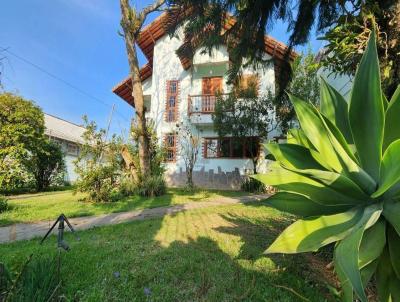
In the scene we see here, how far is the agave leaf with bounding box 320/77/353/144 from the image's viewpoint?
1.91m

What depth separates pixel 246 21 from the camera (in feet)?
16.2

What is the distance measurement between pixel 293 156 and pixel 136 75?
411 inches

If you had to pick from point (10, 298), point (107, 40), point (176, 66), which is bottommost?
point (10, 298)

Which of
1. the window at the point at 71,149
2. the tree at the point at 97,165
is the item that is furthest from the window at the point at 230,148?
the window at the point at 71,149

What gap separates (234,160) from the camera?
53.4ft

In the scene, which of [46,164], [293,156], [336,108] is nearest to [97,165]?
[46,164]

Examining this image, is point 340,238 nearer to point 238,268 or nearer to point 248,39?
point 238,268

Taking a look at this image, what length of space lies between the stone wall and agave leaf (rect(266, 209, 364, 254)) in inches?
563

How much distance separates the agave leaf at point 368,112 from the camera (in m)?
1.65

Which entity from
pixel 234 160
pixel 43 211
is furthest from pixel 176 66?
pixel 43 211

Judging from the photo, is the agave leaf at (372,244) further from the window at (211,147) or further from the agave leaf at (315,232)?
the window at (211,147)

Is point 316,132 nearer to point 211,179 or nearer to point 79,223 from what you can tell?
point 79,223

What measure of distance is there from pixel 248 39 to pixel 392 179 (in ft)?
14.5

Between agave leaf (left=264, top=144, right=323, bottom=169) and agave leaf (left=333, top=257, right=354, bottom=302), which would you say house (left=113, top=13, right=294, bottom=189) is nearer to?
agave leaf (left=264, top=144, right=323, bottom=169)
